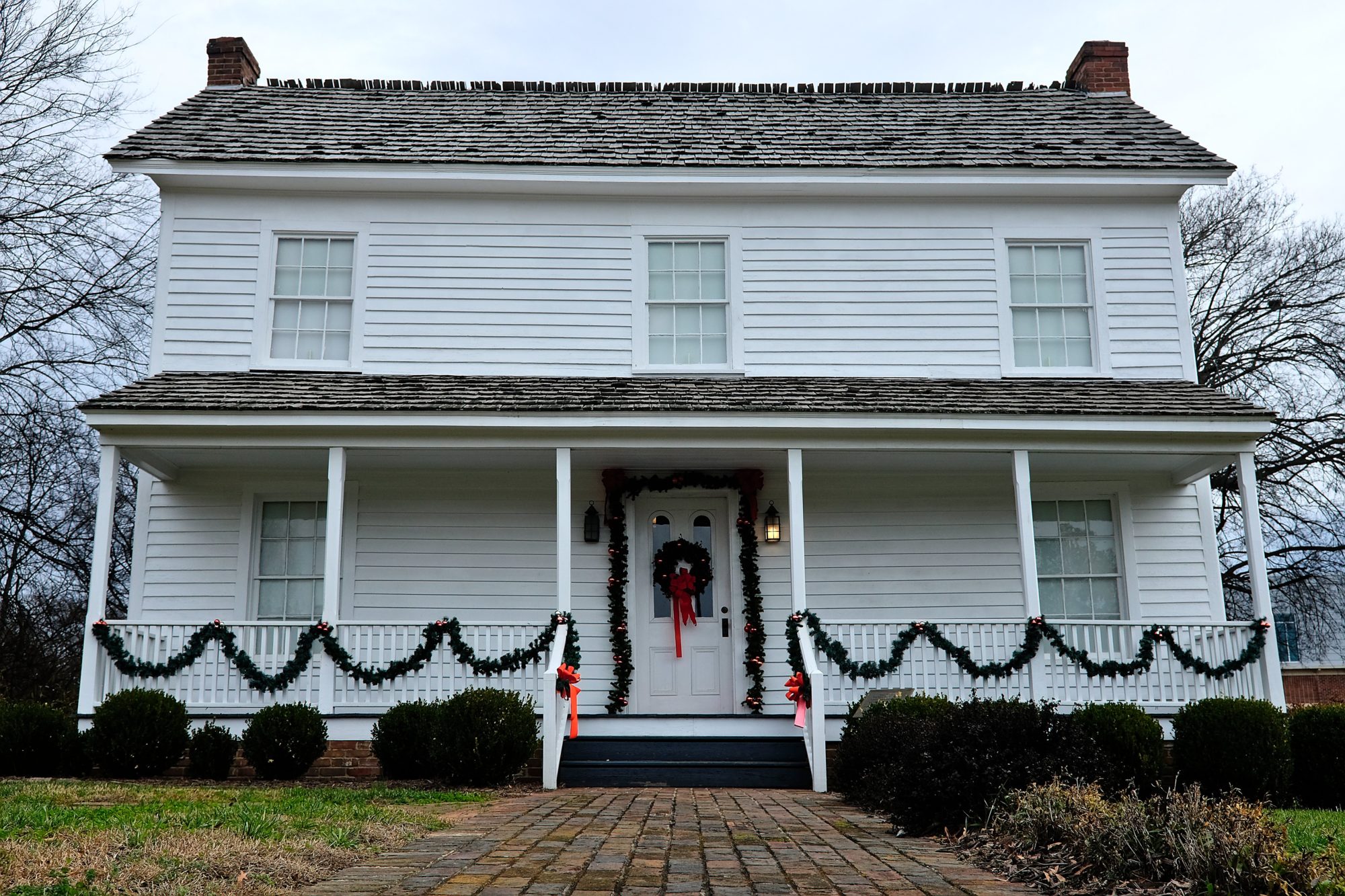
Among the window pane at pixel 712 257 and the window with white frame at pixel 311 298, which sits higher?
the window pane at pixel 712 257

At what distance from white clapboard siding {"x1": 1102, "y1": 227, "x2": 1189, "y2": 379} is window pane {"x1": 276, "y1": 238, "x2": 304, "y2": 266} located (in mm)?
9271

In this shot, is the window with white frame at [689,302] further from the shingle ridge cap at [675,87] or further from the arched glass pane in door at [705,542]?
the shingle ridge cap at [675,87]

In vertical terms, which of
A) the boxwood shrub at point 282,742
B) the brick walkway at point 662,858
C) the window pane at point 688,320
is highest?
the window pane at point 688,320

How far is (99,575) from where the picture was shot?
35.5ft

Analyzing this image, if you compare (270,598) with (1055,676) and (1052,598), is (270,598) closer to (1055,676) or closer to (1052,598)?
(1055,676)

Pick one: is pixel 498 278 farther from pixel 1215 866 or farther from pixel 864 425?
pixel 1215 866

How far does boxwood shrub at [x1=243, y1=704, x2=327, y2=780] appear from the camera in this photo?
995 centimetres

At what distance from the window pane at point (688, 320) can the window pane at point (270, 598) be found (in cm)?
524

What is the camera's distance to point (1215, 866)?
4020 millimetres

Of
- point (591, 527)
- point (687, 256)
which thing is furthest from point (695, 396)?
point (687, 256)

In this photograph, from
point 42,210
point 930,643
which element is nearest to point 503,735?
point 930,643

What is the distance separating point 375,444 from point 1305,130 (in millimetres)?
64174

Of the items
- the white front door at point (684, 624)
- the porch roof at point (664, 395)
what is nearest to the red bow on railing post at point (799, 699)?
the white front door at point (684, 624)

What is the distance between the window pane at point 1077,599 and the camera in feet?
41.5
